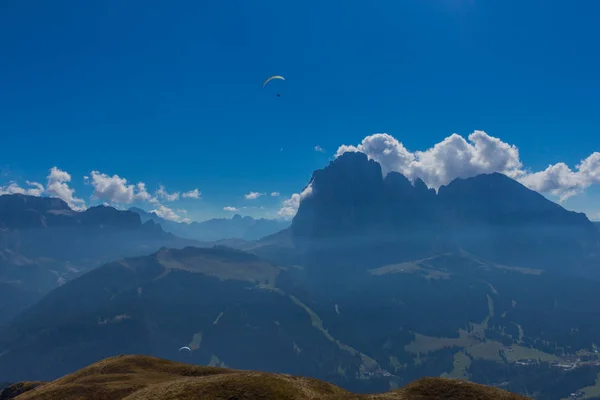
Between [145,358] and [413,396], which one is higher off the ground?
[413,396]

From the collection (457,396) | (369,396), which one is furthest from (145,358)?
(457,396)

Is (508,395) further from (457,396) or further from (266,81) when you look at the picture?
(266,81)

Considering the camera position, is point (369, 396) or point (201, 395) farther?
point (369, 396)

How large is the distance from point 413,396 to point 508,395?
16711mm

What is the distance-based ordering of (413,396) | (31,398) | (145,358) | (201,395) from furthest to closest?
1. (145,358)
2. (31,398)
3. (413,396)
4. (201,395)

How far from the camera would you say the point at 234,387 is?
65812 millimetres

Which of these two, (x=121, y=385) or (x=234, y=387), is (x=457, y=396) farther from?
(x=121, y=385)

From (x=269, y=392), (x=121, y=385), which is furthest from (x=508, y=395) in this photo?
(x=121, y=385)

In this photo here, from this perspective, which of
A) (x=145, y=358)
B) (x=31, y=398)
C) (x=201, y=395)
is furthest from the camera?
(x=145, y=358)

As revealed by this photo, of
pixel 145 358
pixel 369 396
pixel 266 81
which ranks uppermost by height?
pixel 266 81

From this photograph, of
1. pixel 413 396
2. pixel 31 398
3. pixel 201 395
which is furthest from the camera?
pixel 31 398

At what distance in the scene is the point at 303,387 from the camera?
73562 millimetres

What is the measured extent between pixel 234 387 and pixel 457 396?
40.9m

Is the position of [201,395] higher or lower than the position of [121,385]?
→ higher
